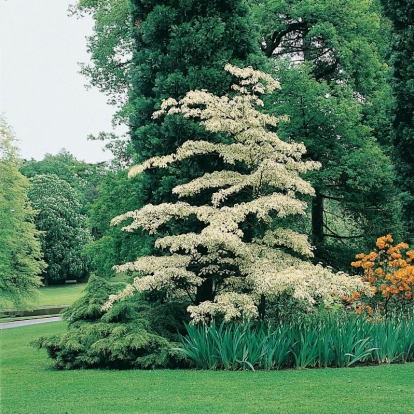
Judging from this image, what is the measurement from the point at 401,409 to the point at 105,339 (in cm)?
477

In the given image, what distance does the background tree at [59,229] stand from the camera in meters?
41.8

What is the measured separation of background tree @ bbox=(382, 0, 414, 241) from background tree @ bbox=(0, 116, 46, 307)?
13.6 m

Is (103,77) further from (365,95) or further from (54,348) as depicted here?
(54,348)

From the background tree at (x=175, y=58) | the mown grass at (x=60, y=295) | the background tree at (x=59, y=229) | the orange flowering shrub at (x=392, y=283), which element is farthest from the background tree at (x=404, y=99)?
the background tree at (x=59, y=229)

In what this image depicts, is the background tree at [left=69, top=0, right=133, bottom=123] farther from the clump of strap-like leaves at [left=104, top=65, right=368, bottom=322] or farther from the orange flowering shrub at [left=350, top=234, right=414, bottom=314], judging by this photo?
the orange flowering shrub at [left=350, top=234, right=414, bottom=314]

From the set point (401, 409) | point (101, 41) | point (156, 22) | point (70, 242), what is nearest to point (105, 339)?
point (401, 409)

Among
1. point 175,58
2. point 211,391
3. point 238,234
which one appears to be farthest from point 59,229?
point 211,391

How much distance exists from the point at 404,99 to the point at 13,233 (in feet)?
46.9

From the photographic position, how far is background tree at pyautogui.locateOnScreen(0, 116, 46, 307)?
21453mm

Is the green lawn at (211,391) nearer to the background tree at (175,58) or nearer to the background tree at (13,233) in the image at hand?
the background tree at (175,58)

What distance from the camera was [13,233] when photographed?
854 inches

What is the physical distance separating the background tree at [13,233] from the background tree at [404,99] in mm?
13563

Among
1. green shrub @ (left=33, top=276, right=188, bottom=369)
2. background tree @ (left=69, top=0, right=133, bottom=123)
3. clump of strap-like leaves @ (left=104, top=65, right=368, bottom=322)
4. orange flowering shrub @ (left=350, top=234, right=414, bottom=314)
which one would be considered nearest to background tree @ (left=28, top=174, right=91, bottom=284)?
background tree @ (left=69, top=0, right=133, bottom=123)

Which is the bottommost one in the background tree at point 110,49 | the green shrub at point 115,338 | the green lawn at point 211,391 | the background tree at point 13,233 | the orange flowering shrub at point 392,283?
the green lawn at point 211,391
